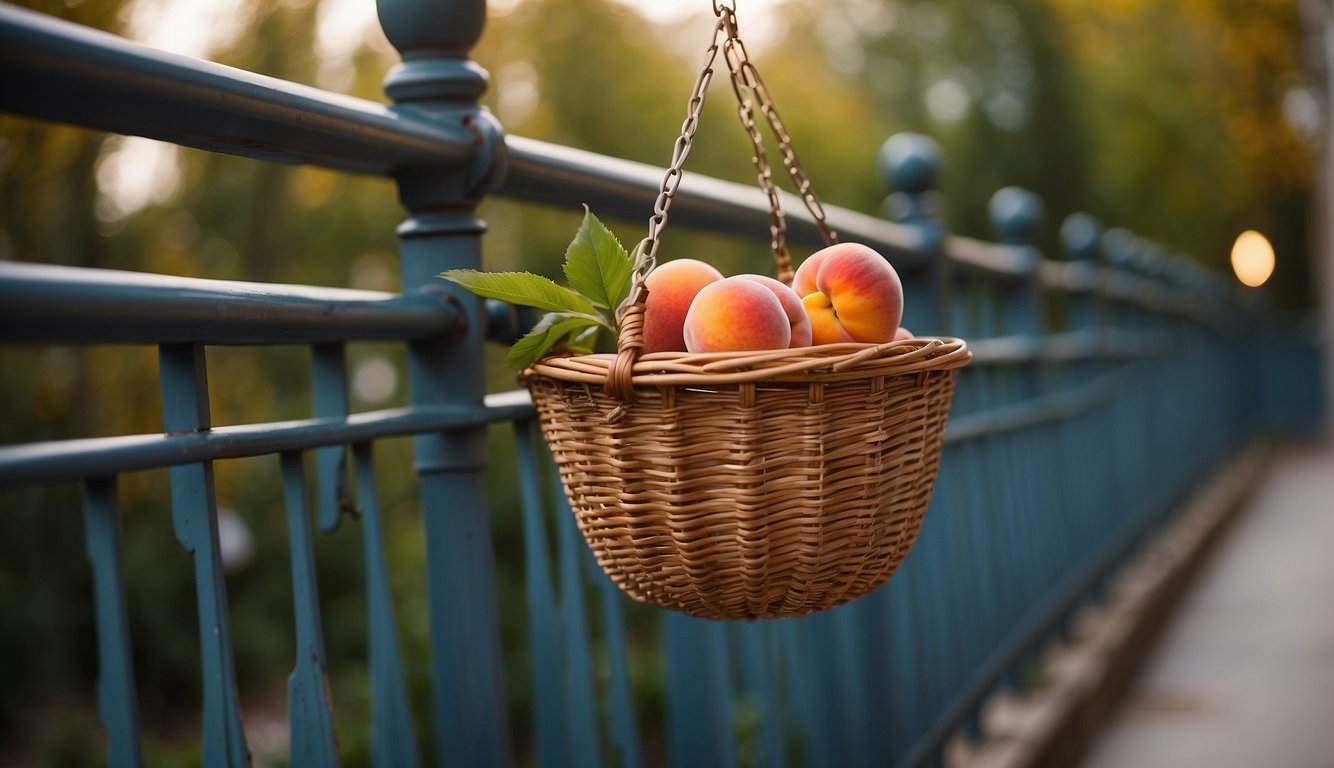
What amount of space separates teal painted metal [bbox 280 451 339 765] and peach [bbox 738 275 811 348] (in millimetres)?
460

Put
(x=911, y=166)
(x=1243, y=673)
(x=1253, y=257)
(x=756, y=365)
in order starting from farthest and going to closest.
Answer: (x=1253, y=257), (x=1243, y=673), (x=911, y=166), (x=756, y=365)

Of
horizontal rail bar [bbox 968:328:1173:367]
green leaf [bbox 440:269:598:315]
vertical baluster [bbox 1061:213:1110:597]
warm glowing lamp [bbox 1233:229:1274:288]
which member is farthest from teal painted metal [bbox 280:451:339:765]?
warm glowing lamp [bbox 1233:229:1274:288]

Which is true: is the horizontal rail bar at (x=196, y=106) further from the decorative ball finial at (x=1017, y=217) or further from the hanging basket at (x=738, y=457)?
the decorative ball finial at (x=1017, y=217)

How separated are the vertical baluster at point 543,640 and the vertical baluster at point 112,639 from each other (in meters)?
0.60

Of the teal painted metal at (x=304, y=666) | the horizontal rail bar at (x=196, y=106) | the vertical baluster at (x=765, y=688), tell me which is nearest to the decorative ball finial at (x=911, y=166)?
the vertical baluster at (x=765, y=688)

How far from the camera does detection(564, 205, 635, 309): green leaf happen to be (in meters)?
1.25

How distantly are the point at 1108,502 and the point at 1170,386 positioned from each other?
2814 mm

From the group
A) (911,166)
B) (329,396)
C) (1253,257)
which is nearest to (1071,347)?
(911,166)

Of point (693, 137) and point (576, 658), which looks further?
point (576, 658)

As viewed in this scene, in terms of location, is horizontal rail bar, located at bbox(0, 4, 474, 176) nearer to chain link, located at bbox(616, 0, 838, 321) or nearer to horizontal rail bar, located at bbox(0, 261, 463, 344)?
horizontal rail bar, located at bbox(0, 261, 463, 344)

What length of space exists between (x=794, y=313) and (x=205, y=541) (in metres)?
0.56

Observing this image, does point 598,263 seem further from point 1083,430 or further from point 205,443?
point 1083,430

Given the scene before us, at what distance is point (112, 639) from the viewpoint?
962mm

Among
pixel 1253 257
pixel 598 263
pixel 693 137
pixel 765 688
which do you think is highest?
pixel 1253 257
